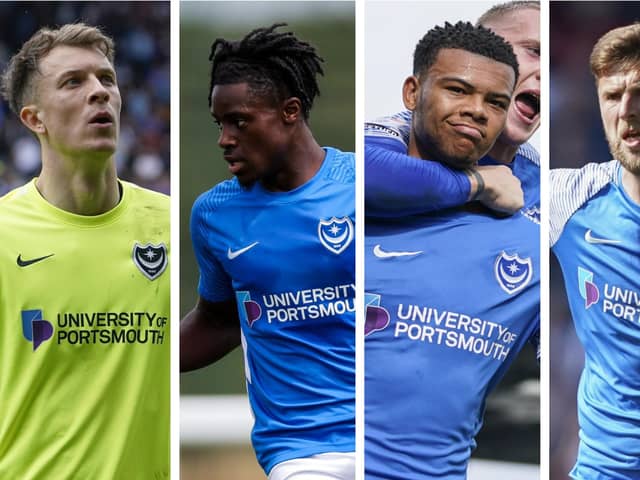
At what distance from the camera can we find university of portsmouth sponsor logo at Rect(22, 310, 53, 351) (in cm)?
433

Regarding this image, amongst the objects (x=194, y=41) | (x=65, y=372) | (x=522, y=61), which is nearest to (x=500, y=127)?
(x=522, y=61)

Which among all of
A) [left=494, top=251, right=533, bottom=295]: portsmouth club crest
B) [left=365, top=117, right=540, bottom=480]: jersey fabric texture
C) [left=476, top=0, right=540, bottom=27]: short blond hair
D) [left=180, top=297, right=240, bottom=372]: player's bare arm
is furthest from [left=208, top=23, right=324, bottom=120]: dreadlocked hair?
[left=494, top=251, right=533, bottom=295]: portsmouth club crest

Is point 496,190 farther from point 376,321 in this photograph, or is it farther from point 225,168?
point 225,168

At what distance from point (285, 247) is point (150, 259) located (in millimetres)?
550

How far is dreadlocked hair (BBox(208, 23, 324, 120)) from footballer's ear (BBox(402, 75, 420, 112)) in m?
0.36

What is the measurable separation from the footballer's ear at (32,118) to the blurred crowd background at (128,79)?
0.10 ft

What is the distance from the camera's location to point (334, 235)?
14.6ft

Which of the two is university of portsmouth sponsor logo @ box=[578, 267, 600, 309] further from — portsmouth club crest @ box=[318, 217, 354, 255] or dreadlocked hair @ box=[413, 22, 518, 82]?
portsmouth club crest @ box=[318, 217, 354, 255]

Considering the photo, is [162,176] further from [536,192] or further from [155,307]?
[536,192]

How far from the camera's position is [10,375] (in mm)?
4336

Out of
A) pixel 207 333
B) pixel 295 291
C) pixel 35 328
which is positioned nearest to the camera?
pixel 35 328

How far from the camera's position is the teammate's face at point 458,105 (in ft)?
14.6

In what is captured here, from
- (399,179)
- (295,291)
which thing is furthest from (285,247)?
(399,179)

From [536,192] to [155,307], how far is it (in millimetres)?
1625
